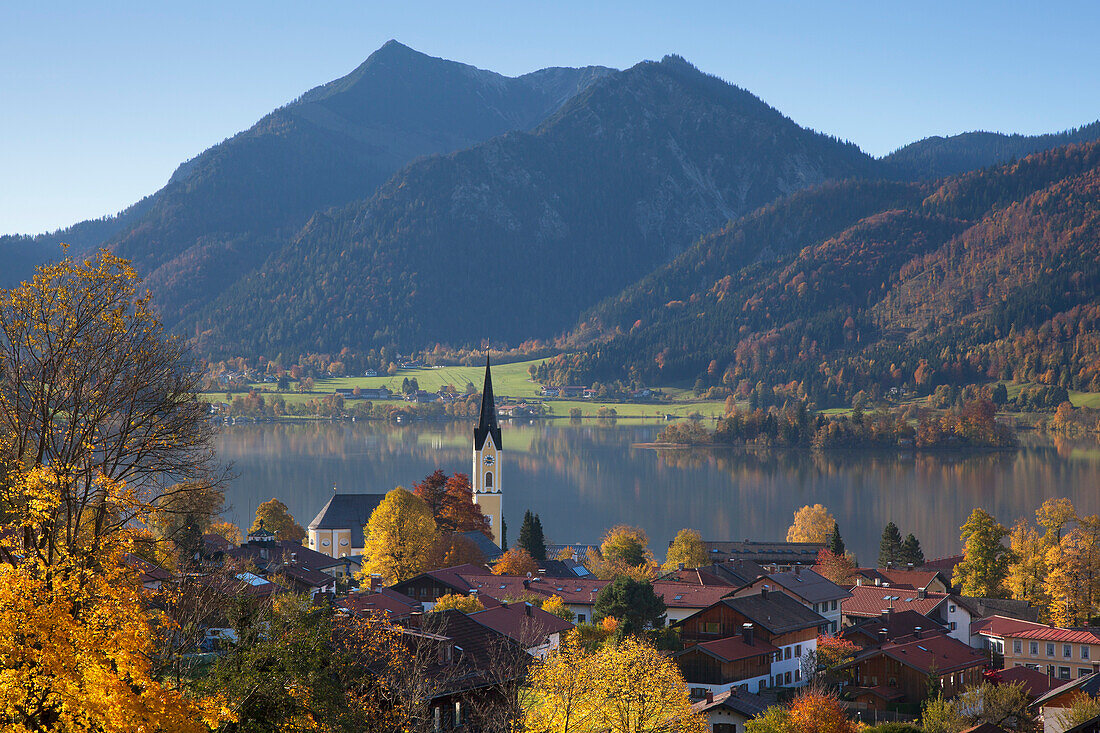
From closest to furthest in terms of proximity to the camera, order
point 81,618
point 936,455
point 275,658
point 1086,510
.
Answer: point 81,618
point 275,658
point 1086,510
point 936,455

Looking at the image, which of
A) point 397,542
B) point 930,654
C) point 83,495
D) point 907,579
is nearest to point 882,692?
point 930,654

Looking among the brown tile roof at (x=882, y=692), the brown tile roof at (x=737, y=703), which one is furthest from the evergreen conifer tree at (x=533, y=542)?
the brown tile roof at (x=737, y=703)

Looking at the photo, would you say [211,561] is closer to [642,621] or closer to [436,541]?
[642,621]

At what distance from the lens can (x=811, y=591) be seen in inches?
2071

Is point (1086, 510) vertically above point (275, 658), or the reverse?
point (275, 658)

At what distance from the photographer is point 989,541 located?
2488 inches

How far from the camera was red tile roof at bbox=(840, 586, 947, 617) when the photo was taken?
178 feet

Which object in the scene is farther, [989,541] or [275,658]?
[989,541]

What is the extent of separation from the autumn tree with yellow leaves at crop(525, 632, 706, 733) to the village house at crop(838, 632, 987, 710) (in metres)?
13.0

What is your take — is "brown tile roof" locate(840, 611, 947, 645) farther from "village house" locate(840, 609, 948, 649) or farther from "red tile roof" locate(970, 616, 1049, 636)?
"red tile roof" locate(970, 616, 1049, 636)

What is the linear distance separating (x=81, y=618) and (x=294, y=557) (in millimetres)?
45145

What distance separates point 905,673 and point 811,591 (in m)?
12.1

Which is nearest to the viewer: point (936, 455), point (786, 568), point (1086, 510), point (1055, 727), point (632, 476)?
point (1055, 727)

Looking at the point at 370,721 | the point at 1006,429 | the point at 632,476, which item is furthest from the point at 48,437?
the point at 1006,429
